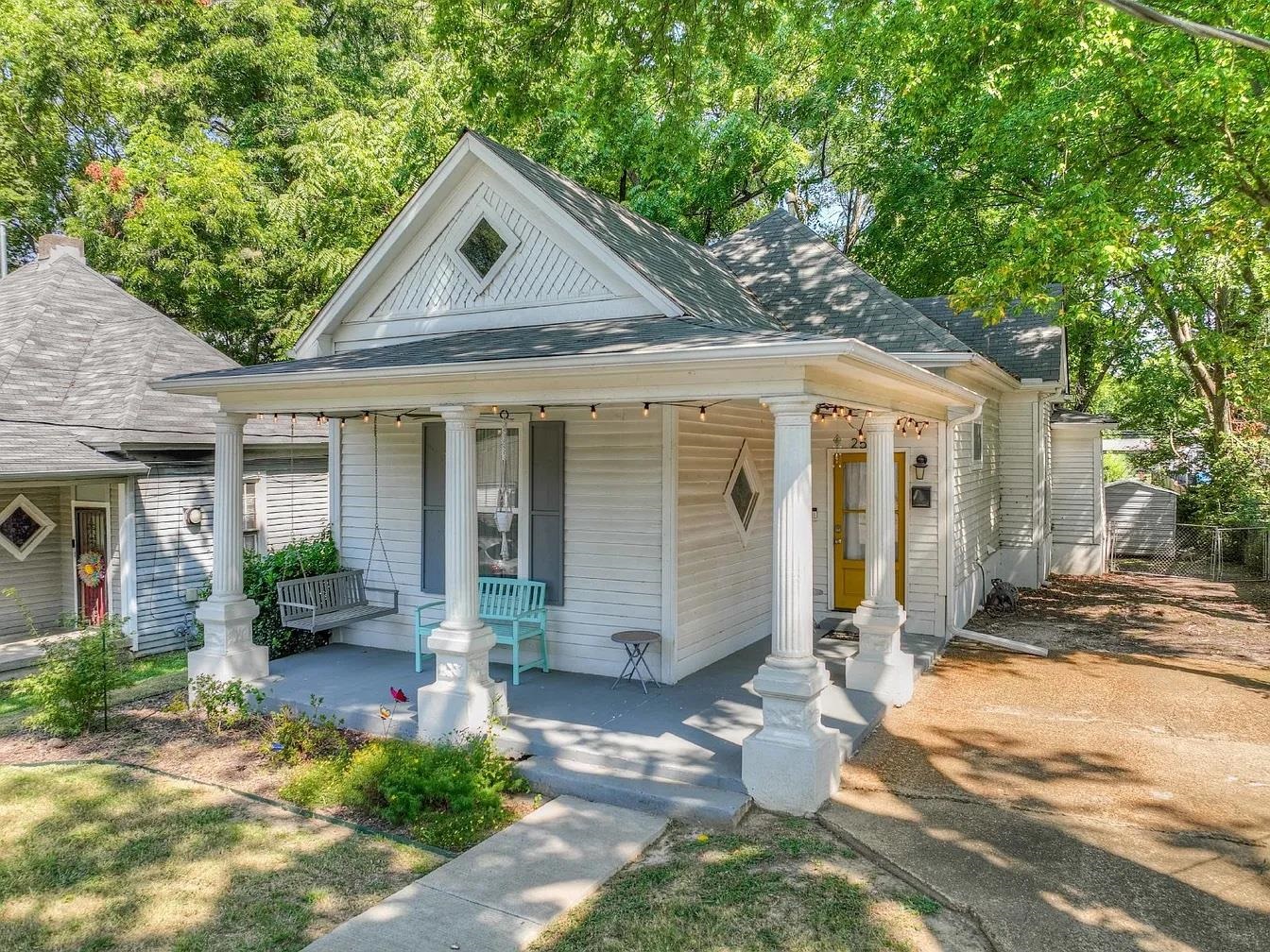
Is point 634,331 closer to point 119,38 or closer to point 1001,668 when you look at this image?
point 1001,668

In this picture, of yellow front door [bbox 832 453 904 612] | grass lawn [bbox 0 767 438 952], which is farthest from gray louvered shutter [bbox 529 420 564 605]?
yellow front door [bbox 832 453 904 612]

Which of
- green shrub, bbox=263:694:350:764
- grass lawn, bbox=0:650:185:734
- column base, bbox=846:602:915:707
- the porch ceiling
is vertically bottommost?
grass lawn, bbox=0:650:185:734

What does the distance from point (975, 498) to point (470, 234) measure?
796cm

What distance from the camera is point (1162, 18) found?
3475 millimetres

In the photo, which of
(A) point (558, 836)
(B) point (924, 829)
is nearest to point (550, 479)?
(A) point (558, 836)

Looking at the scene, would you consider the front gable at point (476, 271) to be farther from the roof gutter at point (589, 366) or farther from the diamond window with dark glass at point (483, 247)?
the roof gutter at point (589, 366)

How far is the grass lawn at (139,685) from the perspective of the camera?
7688mm

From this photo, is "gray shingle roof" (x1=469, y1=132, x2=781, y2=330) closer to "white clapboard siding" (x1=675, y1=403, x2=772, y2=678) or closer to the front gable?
the front gable

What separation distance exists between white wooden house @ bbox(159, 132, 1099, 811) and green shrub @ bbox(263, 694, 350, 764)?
2.58 ft

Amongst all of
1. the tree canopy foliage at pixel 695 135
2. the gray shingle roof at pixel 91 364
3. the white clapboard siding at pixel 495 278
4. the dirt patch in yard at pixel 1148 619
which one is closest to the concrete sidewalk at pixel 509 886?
the white clapboard siding at pixel 495 278

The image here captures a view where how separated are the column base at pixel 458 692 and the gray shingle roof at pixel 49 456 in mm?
5832

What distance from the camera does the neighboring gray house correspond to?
10062 mm

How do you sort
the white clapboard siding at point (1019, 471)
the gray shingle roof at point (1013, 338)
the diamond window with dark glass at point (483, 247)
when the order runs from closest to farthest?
the diamond window with dark glass at point (483, 247)
the gray shingle roof at point (1013, 338)
the white clapboard siding at point (1019, 471)

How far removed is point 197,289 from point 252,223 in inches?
71.8
